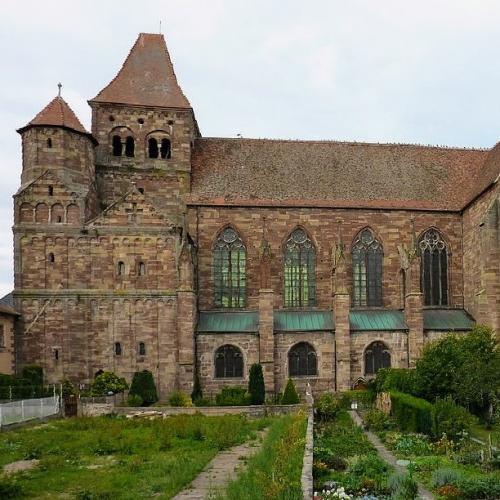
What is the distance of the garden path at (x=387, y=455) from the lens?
16219mm

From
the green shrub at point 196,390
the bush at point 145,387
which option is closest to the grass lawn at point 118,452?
the bush at point 145,387

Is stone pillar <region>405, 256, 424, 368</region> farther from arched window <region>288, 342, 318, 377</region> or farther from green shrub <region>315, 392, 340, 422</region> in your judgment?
green shrub <region>315, 392, 340, 422</region>

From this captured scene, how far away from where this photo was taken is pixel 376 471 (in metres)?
18.0

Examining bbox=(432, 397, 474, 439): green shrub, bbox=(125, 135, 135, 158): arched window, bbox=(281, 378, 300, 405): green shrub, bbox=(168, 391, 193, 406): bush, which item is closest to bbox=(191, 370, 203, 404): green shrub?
bbox=(168, 391, 193, 406): bush

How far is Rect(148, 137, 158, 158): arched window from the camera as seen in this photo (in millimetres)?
45594

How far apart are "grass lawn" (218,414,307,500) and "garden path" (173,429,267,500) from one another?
59cm

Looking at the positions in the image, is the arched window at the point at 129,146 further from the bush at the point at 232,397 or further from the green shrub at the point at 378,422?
the green shrub at the point at 378,422

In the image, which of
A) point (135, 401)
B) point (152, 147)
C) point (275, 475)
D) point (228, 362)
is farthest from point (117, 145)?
point (275, 475)

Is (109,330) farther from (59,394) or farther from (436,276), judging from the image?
(436,276)

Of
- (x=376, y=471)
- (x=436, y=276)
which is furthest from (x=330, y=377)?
(x=376, y=471)

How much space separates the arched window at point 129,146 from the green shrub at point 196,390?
16.3m

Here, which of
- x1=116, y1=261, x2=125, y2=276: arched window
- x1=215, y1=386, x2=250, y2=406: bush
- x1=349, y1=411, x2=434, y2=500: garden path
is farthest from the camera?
x1=116, y1=261, x2=125, y2=276: arched window

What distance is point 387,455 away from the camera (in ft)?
73.8

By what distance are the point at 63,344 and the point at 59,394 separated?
3.89m
